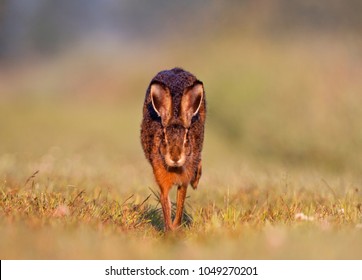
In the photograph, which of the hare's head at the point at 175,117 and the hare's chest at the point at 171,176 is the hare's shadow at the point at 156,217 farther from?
the hare's head at the point at 175,117

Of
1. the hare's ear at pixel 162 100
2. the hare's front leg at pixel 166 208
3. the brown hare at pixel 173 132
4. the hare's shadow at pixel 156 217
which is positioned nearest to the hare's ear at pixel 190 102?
the brown hare at pixel 173 132

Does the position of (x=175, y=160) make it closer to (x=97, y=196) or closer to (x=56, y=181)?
(x=97, y=196)

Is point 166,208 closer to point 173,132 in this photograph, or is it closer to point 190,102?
point 173,132

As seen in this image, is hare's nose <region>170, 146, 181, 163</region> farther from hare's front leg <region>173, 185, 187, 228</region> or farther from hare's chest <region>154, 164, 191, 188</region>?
hare's front leg <region>173, 185, 187, 228</region>

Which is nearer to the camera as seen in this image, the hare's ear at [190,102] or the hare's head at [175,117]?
the hare's head at [175,117]

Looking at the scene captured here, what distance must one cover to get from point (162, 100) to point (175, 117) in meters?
0.21

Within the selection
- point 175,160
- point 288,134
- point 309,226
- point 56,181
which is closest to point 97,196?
point 56,181

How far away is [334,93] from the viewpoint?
15.2 metres

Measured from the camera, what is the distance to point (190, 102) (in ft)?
23.4

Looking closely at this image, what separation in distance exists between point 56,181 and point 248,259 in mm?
4127

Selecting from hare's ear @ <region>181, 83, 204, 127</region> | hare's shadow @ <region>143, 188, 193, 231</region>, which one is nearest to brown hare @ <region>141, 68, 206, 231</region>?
hare's ear @ <region>181, 83, 204, 127</region>

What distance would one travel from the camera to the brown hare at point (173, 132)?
701 cm

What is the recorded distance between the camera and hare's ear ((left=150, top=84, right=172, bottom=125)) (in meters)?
7.09

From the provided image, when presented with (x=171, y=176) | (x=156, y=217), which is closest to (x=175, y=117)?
(x=171, y=176)
